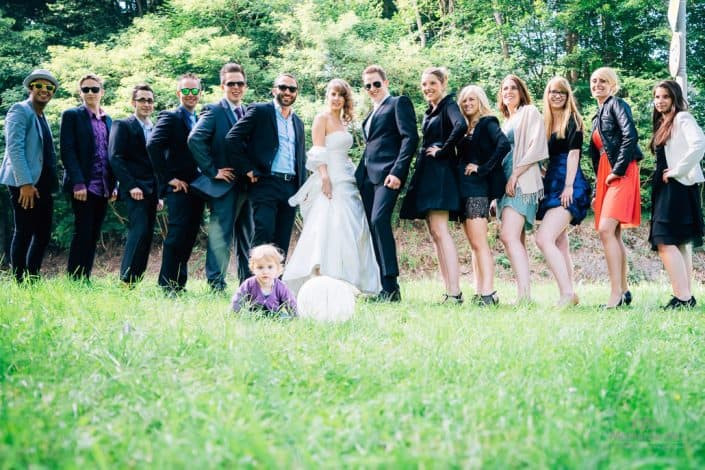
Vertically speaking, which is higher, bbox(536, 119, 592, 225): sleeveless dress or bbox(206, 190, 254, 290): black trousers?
bbox(536, 119, 592, 225): sleeveless dress

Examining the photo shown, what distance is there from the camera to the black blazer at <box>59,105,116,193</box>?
612 centimetres

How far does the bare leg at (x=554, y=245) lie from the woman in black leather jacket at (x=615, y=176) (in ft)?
1.12

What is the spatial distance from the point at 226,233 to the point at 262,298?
1.70 metres

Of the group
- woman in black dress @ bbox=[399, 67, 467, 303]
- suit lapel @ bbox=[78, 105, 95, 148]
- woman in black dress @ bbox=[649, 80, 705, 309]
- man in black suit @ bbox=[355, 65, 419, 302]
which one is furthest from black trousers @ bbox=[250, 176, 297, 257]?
woman in black dress @ bbox=[649, 80, 705, 309]

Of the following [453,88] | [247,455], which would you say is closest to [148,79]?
[453,88]

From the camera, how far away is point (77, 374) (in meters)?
2.56

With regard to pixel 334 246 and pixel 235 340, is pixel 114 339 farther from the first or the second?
pixel 334 246

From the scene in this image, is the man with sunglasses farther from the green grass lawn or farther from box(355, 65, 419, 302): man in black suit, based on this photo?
box(355, 65, 419, 302): man in black suit

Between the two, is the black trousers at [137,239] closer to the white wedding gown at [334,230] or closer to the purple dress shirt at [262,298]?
the white wedding gown at [334,230]

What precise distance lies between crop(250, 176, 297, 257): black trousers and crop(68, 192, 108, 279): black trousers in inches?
66.7

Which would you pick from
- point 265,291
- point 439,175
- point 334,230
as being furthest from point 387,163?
point 265,291

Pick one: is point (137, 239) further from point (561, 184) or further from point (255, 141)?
point (561, 184)

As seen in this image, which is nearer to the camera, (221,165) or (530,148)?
(530,148)

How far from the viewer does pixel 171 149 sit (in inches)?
238
